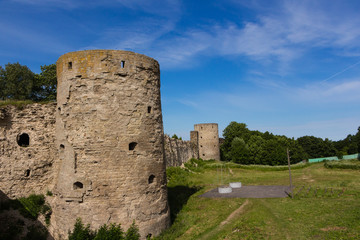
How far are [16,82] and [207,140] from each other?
31786mm

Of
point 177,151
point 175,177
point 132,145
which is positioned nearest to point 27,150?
point 132,145

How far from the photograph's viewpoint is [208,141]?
155 feet

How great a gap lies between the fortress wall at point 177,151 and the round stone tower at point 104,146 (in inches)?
719

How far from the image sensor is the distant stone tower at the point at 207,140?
4703 centimetres

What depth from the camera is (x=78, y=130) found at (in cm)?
1163

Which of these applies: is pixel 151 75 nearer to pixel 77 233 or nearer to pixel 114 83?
pixel 114 83

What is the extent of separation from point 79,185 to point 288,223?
10.1 m

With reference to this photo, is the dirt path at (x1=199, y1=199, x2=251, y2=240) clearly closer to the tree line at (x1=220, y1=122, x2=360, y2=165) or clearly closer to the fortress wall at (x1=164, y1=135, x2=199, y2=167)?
the fortress wall at (x1=164, y1=135, x2=199, y2=167)

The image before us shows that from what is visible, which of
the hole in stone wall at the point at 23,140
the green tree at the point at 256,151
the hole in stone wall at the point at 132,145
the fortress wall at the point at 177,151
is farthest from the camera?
the green tree at the point at 256,151

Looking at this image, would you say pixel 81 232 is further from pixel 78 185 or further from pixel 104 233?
pixel 78 185

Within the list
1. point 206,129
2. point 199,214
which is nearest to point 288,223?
point 199,214

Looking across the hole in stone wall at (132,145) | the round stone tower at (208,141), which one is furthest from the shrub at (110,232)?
the round stone tower at (208,141)

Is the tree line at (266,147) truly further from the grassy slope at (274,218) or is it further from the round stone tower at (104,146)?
the round stone tower at (104,146)

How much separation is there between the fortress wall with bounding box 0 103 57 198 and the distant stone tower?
113 feet
